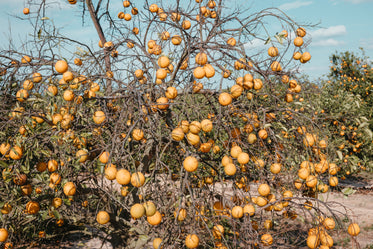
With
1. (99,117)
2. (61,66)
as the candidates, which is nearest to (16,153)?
(99,117)

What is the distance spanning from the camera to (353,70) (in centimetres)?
1162

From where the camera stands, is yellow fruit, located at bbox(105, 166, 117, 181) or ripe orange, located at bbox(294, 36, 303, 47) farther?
ripe orange, located at bbox(294, 36, 303, 47)

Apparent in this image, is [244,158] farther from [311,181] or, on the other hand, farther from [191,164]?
[311,181]

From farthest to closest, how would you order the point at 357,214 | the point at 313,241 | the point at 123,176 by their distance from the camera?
1. the point at 357,214
2. the point at 313,241
3. the point at 123,176

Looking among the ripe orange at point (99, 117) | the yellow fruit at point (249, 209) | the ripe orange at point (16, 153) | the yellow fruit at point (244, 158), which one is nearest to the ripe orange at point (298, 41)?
the yellow fruit at point (244, 158)

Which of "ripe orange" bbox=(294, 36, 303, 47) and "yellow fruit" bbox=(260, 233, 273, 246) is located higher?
"ripe orange" bbox=(294, 36, 303, 47)

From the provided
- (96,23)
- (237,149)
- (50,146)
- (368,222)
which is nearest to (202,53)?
(237,149)

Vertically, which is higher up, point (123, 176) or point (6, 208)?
point (123, 176)

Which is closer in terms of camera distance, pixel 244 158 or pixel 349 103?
pixel 244 158

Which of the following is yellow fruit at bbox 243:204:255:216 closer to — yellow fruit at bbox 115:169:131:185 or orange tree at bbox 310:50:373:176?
yellow fruit at bbox 115:169:131:185

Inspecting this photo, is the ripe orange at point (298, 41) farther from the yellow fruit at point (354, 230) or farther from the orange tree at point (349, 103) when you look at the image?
the orange tree at point (349, 103)

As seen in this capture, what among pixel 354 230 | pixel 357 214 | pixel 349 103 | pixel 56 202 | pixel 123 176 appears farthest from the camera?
pixel 349 103

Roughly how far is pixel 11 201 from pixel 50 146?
0.54m

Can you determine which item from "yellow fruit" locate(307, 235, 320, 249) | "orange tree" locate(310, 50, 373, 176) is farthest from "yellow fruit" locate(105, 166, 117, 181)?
"orange tree" locate(310, 50, 373, 176)
